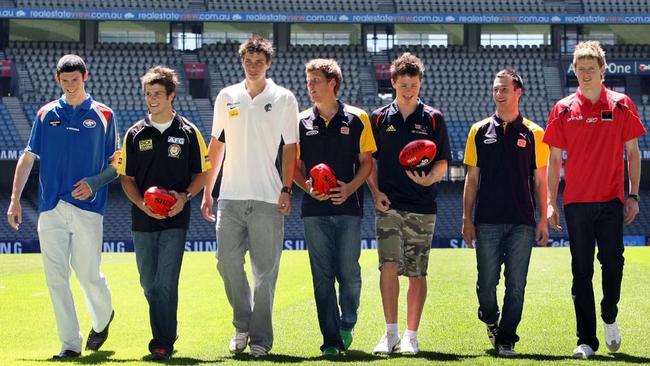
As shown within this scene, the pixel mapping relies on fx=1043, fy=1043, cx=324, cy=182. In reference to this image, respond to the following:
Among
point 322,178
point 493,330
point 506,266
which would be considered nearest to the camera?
point 322,178

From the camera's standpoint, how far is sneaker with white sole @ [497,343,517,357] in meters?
7.54

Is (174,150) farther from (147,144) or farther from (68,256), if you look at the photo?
(68,256)

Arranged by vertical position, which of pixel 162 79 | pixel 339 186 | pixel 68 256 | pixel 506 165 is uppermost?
pixel 162 79

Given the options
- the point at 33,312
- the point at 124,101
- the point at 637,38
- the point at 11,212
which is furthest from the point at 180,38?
the point at 11,212

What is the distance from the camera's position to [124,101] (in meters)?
43.9

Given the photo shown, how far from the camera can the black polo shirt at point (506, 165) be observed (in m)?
7.81

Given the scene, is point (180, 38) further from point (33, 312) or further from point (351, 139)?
point (351, 139)

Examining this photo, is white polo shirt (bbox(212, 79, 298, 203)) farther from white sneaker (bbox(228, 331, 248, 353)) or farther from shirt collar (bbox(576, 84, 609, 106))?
shirt collar (bbox(576, 84, 609, 106))

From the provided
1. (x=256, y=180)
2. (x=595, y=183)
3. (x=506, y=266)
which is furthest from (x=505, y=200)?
(x=256, y=180)

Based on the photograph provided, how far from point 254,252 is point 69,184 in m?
1.47

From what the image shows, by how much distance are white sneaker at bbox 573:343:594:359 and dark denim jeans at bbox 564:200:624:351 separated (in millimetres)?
97

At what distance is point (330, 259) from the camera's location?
7711mm

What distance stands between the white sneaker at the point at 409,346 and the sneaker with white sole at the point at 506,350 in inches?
24.0

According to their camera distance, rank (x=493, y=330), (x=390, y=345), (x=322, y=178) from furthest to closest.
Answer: (x=493, y=330) → (x=390, y=345) → (x=322, y=178)
